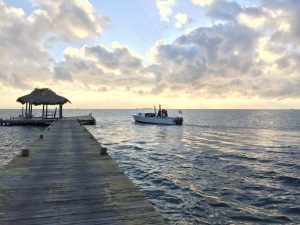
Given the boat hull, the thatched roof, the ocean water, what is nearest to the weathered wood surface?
the ocean water

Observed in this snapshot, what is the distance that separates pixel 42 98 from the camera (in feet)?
181

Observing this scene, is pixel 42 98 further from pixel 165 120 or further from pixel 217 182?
pixel 217 182

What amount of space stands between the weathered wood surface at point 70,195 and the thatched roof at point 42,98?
4177 cm

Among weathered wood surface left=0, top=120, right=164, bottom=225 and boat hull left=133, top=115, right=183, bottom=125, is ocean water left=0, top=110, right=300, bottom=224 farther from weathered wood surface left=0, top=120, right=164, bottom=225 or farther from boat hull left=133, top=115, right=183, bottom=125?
boat hull left=133, top=115, right=183, bottom=125

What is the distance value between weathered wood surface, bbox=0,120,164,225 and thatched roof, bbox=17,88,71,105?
41.8m

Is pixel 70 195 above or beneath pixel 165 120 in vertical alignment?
beneath

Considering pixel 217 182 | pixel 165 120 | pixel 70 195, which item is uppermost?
pixel 165 120

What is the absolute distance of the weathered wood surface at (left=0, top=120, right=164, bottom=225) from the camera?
25.4 feet

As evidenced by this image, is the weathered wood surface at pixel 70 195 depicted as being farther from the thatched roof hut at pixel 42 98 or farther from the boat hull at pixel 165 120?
the boat hull at pixel 165 120

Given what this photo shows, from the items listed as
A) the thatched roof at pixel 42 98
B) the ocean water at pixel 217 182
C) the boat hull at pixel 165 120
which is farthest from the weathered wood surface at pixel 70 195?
the boat hull at pixel 165 120

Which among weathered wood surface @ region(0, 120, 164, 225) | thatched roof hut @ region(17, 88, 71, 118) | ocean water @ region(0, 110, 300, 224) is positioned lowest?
ocean water @ region(0, 110, 300, 224)

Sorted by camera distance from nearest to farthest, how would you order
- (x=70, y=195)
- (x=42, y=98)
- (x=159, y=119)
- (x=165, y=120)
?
1. (x=70, y=195)
2. (x=42, y=98)
3. (x=165, y=120)
4. (x=159, y=119)

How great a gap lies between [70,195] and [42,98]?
48.8 metres

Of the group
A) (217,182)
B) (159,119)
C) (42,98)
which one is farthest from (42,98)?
(217,182)
